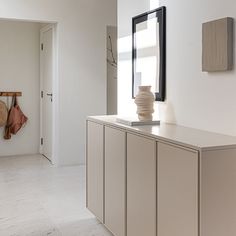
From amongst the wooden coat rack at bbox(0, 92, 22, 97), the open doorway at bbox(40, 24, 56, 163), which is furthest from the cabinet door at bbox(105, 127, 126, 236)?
the wooden coat rack at bbox(0, 92, 22, 97)

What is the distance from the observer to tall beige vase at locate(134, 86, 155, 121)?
273 centimetres

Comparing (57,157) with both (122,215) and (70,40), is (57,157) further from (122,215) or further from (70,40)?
(122,215)

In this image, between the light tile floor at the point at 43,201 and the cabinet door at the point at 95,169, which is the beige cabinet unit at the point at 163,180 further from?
the light tile floor at the point at 43,201

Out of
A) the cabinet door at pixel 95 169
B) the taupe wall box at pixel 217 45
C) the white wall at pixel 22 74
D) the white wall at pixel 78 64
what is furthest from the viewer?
the white wall at pixel 22 74

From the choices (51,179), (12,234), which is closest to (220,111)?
(12,234)

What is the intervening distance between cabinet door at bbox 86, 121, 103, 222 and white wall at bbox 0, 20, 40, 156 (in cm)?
298

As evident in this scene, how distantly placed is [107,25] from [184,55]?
2949 millimetres

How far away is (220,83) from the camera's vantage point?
2191 millimetres

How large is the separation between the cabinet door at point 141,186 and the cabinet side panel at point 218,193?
1.51 ft

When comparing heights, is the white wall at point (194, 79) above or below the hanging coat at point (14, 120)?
above

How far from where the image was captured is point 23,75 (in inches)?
229

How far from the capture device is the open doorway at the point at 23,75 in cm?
570

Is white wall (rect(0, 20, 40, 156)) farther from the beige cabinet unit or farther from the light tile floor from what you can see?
the beige cabinet unit

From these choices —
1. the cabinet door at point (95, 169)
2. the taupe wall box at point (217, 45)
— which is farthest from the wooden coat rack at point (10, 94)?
the taupe wall box at point (217, 45)
